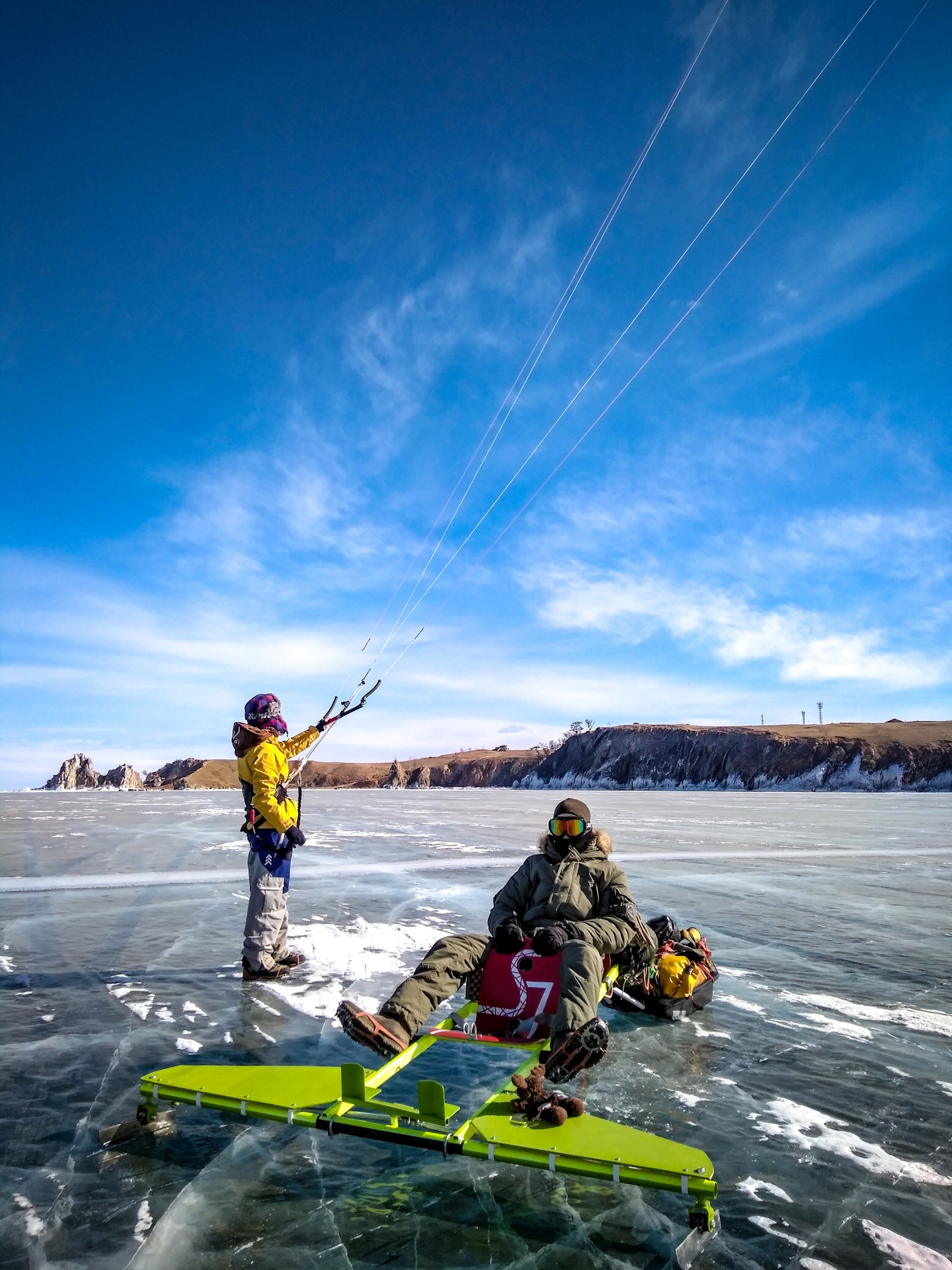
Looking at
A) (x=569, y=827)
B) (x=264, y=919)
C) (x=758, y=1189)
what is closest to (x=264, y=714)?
(x=264, y=919)

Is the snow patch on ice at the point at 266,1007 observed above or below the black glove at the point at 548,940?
below

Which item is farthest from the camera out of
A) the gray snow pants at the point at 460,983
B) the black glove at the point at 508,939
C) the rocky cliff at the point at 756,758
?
the rocky cliff at the point at 756,758

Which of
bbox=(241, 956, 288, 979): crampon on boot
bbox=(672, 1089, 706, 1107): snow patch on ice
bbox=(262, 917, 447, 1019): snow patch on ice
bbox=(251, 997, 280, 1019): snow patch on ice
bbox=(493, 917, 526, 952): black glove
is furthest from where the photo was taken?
bbox=(241, 956, 288, 979): crampon on boot

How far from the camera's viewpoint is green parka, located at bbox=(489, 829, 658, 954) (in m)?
4.93

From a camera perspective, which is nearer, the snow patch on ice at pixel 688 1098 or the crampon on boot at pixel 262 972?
the snow patch on ice at pixel 688 1098

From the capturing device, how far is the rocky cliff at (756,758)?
330 ft

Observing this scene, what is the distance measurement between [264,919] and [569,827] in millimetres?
3125

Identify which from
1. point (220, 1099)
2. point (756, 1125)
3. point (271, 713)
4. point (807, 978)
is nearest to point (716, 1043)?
point (756, 1125)

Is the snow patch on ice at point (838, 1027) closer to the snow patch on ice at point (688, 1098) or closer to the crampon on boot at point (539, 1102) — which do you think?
the snow patch on ice at point (688, 1098)

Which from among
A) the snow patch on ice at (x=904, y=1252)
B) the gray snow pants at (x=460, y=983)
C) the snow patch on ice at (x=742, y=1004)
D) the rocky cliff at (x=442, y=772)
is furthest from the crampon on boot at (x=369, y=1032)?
the rocky cliff at (x=442, y=772)

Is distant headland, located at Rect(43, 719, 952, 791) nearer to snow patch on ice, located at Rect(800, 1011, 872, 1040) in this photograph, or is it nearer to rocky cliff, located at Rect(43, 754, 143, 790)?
rocky cliff, located at Rect(43, 754, 143, 790)

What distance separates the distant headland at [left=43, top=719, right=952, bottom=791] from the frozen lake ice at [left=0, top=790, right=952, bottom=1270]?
95816 millimetres

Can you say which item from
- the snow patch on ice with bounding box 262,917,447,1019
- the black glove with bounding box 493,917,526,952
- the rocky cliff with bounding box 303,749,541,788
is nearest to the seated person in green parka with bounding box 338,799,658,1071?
the black glove with bounding box 493,917,526,952

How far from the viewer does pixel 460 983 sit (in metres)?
4.53
